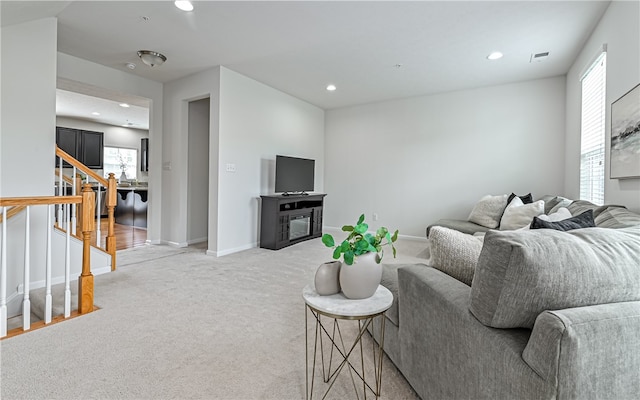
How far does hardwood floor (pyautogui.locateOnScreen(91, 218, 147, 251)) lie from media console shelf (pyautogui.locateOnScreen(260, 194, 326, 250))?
6.58 ft

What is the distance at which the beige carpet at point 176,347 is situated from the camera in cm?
151

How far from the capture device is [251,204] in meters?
4.79

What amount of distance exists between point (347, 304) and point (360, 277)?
116 millimetres

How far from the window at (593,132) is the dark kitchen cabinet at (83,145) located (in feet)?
31.7

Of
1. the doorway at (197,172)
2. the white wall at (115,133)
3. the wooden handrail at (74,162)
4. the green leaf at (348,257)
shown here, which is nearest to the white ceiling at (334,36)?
the doorway at (197,172)

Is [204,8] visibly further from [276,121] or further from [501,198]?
[501,198]

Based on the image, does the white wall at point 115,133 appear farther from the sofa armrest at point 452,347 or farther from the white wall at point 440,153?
the sofa armrest at point 452,347

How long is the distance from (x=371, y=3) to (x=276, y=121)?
284 cm

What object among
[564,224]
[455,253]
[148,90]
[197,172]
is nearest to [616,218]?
[564,224]

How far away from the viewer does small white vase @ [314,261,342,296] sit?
4.31ft

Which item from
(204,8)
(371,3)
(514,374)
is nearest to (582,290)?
(514,374)

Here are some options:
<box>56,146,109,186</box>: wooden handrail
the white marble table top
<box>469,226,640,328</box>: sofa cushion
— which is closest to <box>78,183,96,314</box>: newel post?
<box>56,146,109,186</box>: wooden handrail

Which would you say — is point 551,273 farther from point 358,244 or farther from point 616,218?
point 616,218

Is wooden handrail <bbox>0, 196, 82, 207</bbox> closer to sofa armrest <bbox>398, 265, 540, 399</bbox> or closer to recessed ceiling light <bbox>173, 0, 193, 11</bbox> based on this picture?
recessed ceiling light <bbox>173, 0, 193, 11</bbox>
